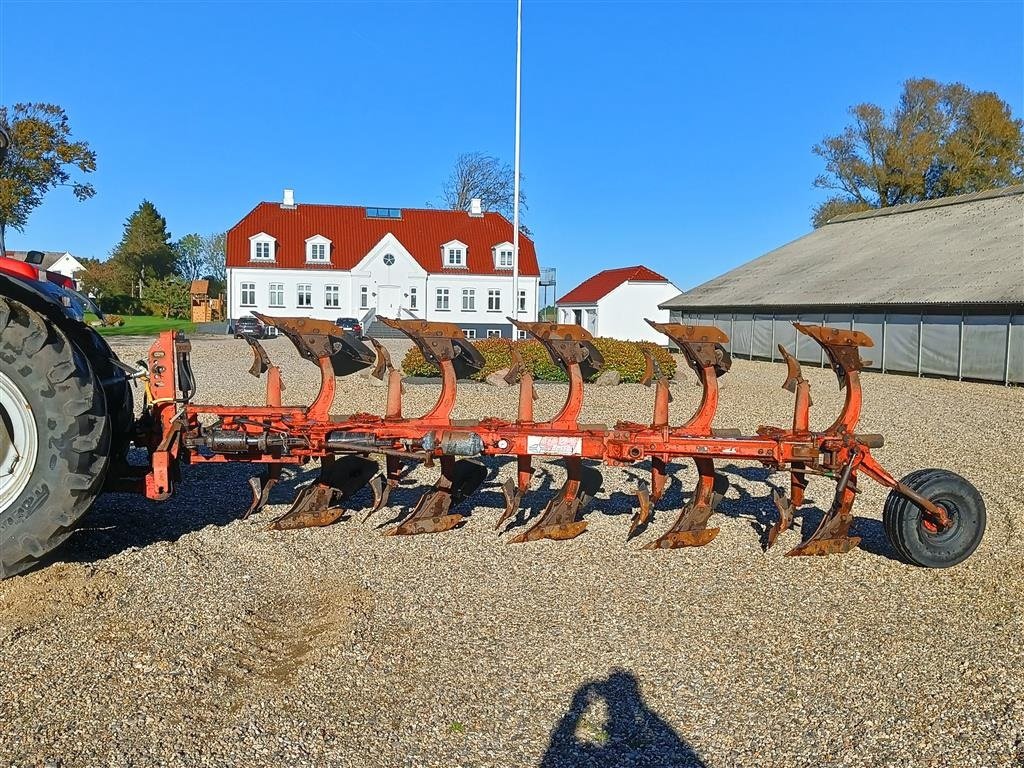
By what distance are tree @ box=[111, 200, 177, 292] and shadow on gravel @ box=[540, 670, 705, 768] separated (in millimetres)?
68657

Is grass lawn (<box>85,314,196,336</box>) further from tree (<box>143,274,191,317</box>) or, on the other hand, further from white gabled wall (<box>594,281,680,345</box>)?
white gabled wall (<box>594,281,680,345</box>)

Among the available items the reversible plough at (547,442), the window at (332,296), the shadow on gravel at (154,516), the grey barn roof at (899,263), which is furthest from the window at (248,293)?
the reversible plough at (547,442)

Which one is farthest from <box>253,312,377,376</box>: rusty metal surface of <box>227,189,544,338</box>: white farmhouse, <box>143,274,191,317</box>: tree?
<box>143,274,191,317</box>: tree

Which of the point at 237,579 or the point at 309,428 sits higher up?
the point at 309,428

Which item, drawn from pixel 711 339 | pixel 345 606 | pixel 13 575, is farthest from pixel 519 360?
pixel 13 575

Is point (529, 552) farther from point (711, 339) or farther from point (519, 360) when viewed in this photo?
point (711, 339)

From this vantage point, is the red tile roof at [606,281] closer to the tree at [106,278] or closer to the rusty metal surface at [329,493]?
the tree at [106,278]

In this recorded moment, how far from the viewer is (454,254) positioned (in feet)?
156

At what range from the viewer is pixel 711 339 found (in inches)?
231

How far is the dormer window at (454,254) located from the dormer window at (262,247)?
881 cm

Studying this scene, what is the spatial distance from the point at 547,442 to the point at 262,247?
42.7 metres

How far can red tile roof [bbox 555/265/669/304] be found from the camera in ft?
157

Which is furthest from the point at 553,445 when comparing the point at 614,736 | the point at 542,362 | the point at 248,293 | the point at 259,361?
the point at 248,293

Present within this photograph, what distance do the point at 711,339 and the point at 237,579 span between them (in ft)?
11.0
